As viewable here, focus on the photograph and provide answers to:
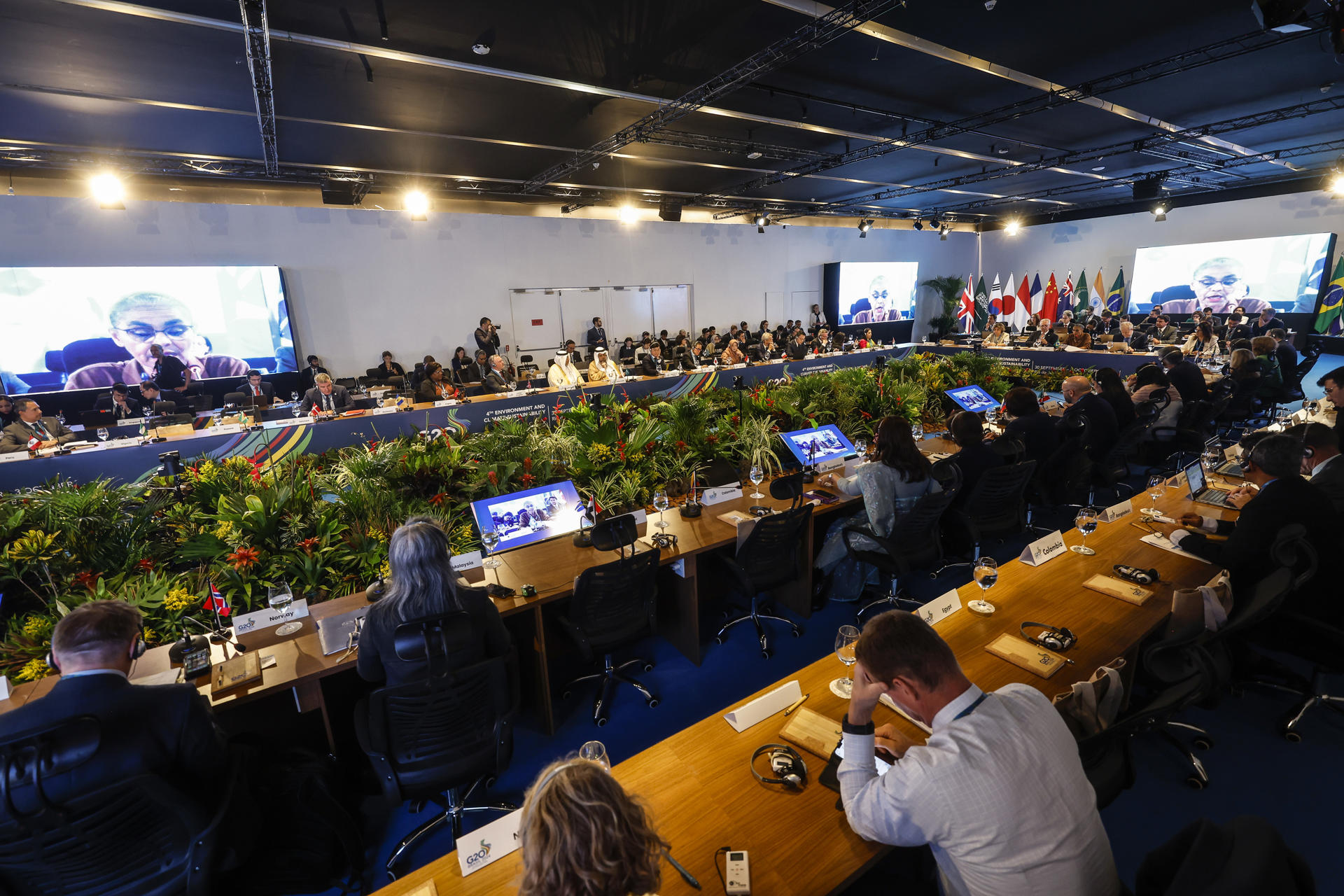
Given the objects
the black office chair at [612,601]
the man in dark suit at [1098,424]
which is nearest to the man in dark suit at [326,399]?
the black office chair at [612,601]

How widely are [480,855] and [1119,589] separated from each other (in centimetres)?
289

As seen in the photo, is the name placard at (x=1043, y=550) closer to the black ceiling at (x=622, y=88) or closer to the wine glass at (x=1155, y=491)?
the wine glass at (x=1155, y=491)

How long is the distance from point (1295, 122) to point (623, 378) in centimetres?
1065

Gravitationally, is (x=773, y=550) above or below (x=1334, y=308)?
below

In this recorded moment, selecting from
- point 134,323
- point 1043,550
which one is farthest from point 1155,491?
point 134,323

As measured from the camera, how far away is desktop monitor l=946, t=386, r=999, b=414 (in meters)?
6.70

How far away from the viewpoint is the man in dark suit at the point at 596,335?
42.1 ft

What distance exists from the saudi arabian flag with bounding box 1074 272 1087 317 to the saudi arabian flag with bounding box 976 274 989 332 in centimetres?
257

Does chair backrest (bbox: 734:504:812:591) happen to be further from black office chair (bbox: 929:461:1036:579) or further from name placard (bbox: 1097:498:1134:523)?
name placard (bbox: 1097:498:1134:523)

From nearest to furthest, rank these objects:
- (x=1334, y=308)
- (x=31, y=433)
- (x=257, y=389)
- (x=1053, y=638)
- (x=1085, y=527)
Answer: (x=1053, y=638), (x=1085, y=527), (x=31, y=433), (x=257, y=389), (x=1334, y=308)

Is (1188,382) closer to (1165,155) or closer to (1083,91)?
(1083,91)

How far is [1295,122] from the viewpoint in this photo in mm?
8445

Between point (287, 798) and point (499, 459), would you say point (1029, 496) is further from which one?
point (287, 798)

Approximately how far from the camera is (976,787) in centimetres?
132
